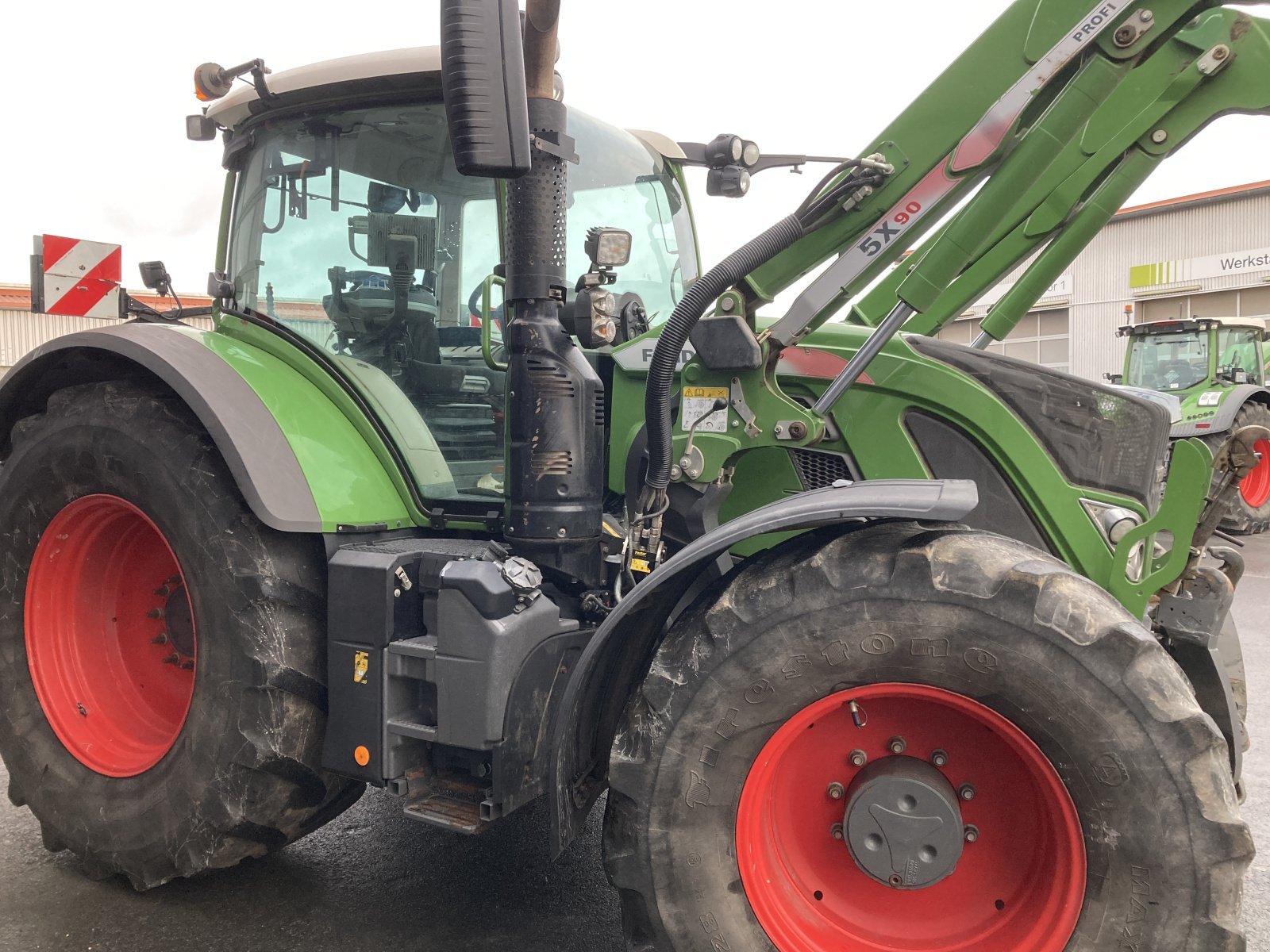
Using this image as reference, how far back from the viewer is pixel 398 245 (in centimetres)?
304

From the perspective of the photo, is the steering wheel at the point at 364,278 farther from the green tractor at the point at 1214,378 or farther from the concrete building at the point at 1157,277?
the concrete building at the point at 1157,277

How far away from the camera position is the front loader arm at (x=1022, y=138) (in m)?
2.28

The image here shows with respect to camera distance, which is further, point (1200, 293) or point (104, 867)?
point (1200, 293)

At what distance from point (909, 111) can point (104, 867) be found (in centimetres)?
322

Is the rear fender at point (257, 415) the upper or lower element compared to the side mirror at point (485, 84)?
lower

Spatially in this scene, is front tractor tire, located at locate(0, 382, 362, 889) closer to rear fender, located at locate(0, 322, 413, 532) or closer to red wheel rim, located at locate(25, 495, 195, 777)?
red wheel rim, located at locate(25, 495, 195, 777)

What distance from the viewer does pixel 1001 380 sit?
258 centimetres

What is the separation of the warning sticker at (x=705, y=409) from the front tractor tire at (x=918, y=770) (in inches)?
17.5

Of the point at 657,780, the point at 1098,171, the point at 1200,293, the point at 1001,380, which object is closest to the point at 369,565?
the point at 657,780

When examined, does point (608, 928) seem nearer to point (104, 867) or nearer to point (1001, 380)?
point (104, 867)

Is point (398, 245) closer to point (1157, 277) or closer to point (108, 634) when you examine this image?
point (108, 634)

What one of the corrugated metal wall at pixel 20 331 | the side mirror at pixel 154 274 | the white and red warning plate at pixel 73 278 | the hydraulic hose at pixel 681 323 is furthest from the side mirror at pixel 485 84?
the corrugated metal wall at pixel 20 331

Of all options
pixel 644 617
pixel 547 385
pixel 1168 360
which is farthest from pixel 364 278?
pixel 1168 360

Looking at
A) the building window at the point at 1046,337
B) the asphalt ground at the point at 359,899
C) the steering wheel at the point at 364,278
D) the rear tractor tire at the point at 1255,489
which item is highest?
the building window at the point at 1046,337
